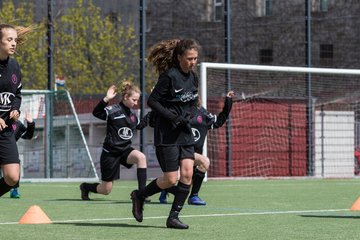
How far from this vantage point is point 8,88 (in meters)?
8.47

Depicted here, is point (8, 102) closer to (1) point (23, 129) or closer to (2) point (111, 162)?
(1) point (23, 129)

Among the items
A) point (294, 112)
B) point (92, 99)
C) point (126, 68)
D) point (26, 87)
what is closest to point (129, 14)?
point (126, 68)

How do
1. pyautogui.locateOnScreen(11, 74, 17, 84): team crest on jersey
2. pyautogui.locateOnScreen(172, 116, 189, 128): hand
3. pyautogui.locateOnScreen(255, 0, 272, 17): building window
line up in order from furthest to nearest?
pyautogui.locateOnScreen(255, 0, 272, 17): building window, pyautogui.locateOnScreen(172, 116, 189, 128): hand, pyautogui.locateOnScreen(11, 74, 17, 84): team crest on jersey

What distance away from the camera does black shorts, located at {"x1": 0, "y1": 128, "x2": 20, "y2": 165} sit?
330 inches

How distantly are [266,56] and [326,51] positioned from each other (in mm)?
1962

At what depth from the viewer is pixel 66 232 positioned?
8.15 metres

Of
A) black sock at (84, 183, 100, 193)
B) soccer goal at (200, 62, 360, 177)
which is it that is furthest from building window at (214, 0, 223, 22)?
black sock at (84, 183, 100, 193)

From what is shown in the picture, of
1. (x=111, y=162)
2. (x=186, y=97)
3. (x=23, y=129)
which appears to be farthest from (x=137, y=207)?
(x=111, y=162)

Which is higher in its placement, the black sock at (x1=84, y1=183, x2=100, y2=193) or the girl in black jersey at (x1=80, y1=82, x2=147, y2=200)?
the girl in black jersey at (x1=80, y1=82, x2=147, y2=200)

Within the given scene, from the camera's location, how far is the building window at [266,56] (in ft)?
108

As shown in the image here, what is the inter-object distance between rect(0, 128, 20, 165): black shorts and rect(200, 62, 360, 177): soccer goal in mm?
15378

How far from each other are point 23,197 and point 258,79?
Result: 1120 cm

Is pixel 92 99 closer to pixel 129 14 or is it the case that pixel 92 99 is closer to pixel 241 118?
pixel 241 118

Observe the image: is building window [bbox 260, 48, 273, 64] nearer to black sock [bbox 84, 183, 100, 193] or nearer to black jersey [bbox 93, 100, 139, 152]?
black sock [bbox 84, 183, 100, 193]
